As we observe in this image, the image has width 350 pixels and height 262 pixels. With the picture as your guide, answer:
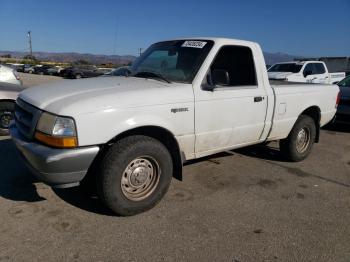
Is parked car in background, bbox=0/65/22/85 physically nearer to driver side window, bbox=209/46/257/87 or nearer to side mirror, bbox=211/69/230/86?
driver side window, bbox=209/46/257/87

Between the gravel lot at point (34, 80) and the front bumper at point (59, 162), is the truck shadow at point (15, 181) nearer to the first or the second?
the front bumper at point (59, 162)

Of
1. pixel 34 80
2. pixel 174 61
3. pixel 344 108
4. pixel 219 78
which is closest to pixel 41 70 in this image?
pixel 34 80

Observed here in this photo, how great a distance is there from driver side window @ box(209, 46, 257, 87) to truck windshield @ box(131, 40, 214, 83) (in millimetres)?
343

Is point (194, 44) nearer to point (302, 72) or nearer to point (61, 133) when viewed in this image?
point (61, 133)

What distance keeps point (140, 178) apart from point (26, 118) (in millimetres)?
1351

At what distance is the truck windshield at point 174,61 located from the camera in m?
4.11

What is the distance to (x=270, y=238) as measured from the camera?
329 cm

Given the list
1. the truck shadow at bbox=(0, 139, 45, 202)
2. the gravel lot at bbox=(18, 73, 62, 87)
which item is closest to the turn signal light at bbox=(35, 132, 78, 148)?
the truck shadow at bbox=(0, 139, 45, 202)

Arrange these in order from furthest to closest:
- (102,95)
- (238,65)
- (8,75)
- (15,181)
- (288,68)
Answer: (288,68) → (8,75) → (238,65) → (15,181) → (102,95)

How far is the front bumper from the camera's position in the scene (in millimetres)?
3064

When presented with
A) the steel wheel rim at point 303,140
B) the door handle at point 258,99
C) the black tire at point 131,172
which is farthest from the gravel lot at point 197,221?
the door handle at point 258,99

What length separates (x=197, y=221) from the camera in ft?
11.7

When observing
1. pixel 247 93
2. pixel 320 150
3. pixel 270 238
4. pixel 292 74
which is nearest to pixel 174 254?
pixel 270 238

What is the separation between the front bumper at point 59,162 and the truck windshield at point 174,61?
4.56ft
